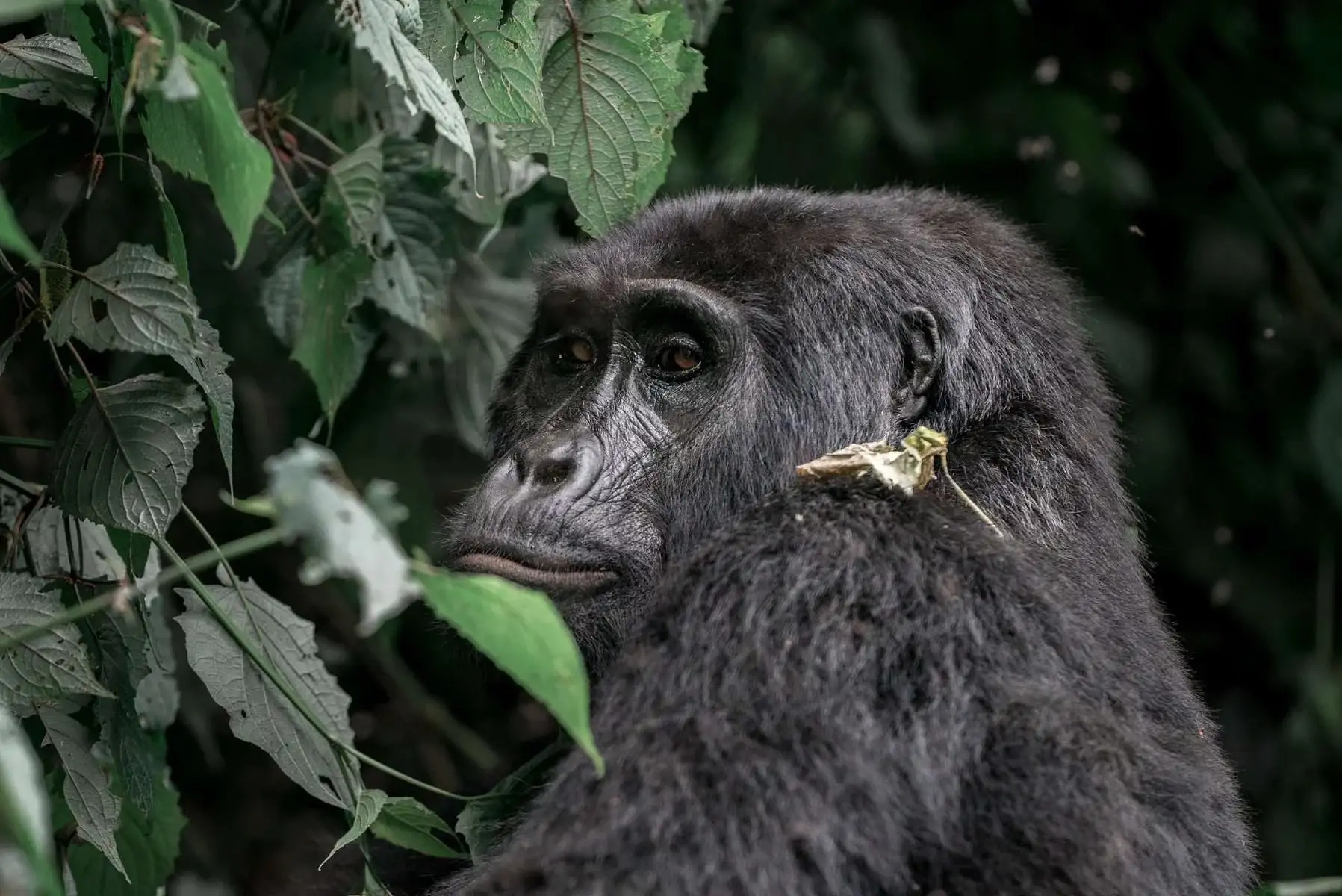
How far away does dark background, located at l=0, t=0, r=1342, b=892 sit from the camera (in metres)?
5.46

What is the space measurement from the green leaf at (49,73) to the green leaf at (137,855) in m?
1.17

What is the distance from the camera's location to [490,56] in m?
2.60

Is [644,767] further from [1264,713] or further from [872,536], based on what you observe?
[1264,713]

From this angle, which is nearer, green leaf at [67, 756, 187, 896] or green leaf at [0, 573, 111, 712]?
green leaf at [0, 573, 111, 712]

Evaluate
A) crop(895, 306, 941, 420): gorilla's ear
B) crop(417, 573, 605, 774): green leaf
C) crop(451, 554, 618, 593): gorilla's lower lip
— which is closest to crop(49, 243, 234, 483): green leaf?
crop(451, 554, 618, 593): gorilla's lower lip

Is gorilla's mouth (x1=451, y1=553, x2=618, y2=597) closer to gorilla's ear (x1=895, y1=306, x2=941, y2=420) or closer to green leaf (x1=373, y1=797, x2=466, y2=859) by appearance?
green leaf (x1=373, y1=797, x2=466, y2=859)

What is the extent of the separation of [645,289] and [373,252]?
1.82 feet

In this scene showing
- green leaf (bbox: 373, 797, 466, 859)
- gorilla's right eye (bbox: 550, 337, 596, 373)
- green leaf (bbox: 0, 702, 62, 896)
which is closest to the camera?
green leaf (bbox: 0, 702, 62, 896)

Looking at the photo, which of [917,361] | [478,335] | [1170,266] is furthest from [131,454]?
[1170,266]

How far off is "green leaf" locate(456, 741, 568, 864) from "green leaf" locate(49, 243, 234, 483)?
0.78 meters

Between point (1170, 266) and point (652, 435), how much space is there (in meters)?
3.93

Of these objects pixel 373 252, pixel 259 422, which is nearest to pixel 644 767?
pixel 373 252

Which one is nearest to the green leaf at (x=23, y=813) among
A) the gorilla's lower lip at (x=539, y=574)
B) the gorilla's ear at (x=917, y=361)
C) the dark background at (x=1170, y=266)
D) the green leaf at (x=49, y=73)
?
the gorilla's lower lip at (x=539, y=574)

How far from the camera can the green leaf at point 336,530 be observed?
1272 millimetres
